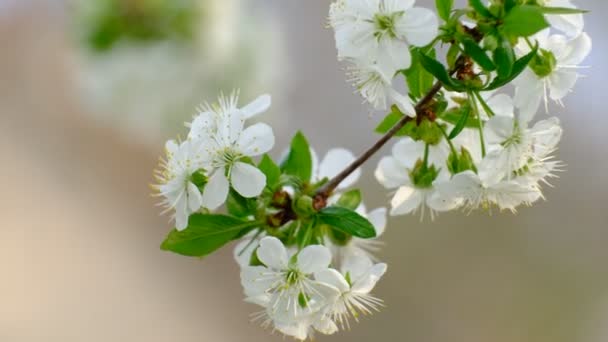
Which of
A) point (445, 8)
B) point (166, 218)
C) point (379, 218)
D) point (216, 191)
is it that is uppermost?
point (445, 8)

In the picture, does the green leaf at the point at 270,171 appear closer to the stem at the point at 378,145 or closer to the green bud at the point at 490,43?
the stem at the point at 378,145

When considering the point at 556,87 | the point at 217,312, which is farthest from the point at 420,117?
the point at 217,312

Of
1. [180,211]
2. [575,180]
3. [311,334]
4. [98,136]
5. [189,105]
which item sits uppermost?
[180,211]

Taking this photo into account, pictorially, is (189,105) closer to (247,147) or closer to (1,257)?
(1,257)

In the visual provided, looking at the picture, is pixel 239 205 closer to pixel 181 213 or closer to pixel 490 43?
pixel 181 213

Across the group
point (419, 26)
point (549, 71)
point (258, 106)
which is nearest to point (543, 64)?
point (549, 71)

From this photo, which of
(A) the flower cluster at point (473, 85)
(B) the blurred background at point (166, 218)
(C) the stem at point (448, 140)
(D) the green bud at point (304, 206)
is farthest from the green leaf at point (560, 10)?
(B) the blurred background at point (166, 218)
